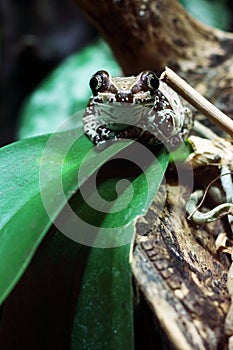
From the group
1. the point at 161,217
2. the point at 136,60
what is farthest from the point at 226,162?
the point at 136,60

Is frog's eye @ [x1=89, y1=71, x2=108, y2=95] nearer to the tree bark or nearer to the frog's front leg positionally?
the frog's front leg

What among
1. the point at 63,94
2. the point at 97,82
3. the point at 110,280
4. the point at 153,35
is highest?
the point at 97,82

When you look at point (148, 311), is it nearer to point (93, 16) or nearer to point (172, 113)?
point (172, 113)

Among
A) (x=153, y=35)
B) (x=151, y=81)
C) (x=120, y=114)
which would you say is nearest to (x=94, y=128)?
(x=120, y=114)

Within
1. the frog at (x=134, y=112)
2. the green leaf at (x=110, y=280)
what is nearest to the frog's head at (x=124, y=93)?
the frog at (x=134, y=112)

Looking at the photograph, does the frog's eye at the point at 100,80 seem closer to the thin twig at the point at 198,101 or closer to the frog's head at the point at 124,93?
the frog's head at the point at 124,93

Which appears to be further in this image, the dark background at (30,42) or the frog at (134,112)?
the dark background at (30,42)

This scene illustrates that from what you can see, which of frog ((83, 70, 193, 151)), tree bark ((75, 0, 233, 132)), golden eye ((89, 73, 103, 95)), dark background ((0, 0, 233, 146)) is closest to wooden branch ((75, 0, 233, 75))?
tree bark ((75, 0, 233, 132))

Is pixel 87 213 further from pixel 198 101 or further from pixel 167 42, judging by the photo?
pixel 167 42
